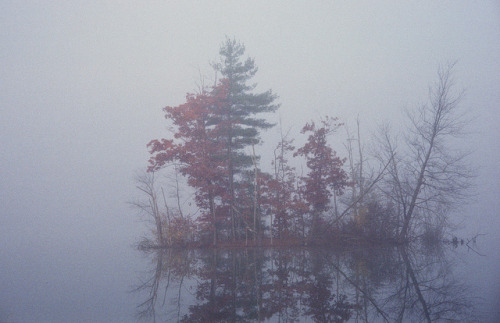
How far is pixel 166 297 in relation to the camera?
8.80 m

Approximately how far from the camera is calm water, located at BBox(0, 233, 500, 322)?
6934 millimetres

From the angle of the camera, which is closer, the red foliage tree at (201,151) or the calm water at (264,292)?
the calm water at (264,292)

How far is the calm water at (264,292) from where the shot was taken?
22.7 feet

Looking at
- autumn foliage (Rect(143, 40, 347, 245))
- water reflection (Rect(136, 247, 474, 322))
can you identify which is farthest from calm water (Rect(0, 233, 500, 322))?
autumn foliage (Rect(143, 40, 347, 245))

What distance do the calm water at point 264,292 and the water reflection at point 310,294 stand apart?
2 cm

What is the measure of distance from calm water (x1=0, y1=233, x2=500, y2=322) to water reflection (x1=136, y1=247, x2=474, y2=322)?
0.02m

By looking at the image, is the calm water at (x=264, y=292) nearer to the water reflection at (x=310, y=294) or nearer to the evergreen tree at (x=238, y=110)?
the water reflection at (x=310, y=294)

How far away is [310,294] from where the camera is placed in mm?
8414

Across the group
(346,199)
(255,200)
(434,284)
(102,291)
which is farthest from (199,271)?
(346,199)

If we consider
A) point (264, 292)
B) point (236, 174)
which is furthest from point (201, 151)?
point (264, 292)

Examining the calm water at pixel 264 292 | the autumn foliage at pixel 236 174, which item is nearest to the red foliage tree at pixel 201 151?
the autumn foliage at pixel 236 174

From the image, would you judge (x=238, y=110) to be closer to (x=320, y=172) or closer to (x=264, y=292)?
(x=320, y=172)

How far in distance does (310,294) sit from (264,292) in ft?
3.77

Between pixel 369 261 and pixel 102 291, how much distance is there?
32.7ft
